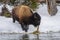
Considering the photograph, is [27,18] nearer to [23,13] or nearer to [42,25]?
[23,13]

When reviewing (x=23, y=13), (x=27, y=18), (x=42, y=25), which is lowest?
(x=42, y=25)

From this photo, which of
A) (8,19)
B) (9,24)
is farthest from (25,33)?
(8,19)

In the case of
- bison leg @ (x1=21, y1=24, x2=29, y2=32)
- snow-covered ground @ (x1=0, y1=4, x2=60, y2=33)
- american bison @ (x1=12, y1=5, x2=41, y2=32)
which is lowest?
snow-covered ground @ (x1=0, y1=4, x2=60, y2=33)

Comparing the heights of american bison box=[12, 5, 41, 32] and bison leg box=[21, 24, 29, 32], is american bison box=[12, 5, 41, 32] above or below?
above

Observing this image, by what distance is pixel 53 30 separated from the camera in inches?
639

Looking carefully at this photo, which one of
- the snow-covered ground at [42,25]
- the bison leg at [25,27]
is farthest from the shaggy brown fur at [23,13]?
the snow-covered ground at [42,25]

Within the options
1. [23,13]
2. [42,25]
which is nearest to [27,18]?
[23,13]

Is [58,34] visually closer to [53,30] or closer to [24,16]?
[53,30]

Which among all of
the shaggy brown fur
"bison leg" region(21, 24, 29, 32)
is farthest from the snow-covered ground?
the shaggy brown fur

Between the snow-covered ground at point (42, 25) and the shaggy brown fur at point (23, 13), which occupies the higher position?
the shaggy brown fur at point (23, 13)

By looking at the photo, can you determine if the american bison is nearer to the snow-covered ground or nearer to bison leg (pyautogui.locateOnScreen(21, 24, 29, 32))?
bison leg (pyautogui.locateOnScreen(21, 24, 29, 32))

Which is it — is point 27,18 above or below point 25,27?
above

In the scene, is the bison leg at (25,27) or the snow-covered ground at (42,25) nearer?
the bison leg at (25,27)

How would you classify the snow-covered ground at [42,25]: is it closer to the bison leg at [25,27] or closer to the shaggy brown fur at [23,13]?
the bison leg at [25,27]
